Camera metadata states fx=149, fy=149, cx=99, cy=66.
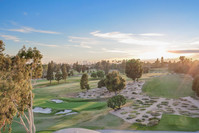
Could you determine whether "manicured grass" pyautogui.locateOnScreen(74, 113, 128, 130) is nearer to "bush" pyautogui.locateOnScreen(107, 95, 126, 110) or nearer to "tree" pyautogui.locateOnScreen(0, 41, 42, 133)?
"bush" pyautogui.locateOnScreen(107, 95, 126, 110)

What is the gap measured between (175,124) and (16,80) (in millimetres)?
28378

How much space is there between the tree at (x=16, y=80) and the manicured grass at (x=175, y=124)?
19.9 m

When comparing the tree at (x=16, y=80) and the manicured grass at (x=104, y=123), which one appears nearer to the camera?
the tree at (x=16, y=80)

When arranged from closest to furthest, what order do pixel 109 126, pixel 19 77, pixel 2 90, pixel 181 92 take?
pixel 2 90 < pixel 19 77 < pixel 109 126 < pixel 181 92

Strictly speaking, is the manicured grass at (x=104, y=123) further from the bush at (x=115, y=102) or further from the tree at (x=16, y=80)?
the tree at (x=16, y=80)

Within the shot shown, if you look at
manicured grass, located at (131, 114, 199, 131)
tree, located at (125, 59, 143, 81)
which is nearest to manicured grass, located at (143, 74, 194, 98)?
tree, located at (125, 59, 143, 81)

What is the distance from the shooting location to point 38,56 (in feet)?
63.7

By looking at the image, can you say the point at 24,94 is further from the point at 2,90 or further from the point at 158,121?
the point at 158,121

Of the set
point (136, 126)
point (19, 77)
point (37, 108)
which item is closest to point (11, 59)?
point (19, 77)

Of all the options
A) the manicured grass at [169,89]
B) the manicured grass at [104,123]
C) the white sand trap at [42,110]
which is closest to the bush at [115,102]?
the manicured grass at [104,123]

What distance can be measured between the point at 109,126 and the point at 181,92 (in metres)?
46.2

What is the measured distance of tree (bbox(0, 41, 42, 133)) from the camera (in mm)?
15974

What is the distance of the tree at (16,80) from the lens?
629 inches

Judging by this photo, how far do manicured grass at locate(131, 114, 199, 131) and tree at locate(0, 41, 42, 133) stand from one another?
1987 cm
